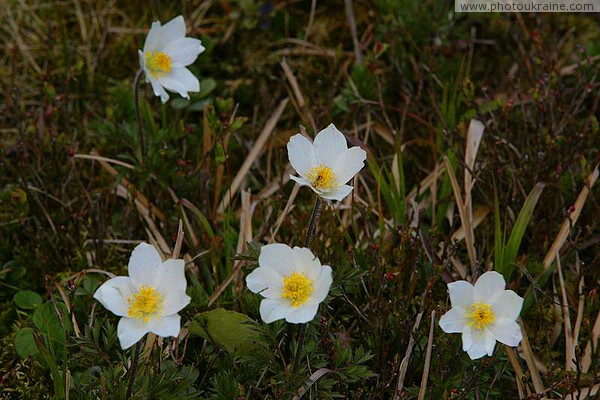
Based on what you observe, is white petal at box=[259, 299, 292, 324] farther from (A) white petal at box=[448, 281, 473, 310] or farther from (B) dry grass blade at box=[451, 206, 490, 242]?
(B) dry grass blade at box=[451, 206, 490, 242]

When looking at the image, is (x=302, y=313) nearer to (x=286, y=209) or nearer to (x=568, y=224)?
(x=286, y=209)

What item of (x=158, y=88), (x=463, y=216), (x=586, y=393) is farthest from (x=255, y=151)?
(x=586, y=393)

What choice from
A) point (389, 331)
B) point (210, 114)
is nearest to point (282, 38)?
point (210, 114)

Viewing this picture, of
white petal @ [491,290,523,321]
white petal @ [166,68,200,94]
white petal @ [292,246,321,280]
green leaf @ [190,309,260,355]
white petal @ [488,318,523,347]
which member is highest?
white petal @ [166,68,200,94]

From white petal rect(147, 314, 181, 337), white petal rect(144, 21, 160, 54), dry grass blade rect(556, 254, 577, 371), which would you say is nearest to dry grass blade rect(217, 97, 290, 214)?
white petal rect(144, 21, 160, 54)

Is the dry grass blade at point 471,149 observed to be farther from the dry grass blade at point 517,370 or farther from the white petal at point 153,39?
the white petal at point 153,39

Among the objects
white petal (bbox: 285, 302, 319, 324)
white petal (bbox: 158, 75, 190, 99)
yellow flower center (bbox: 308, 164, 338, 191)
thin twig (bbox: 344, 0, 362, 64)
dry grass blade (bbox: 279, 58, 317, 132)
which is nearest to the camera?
white petal (bbox: 285, 302, 319, 324)

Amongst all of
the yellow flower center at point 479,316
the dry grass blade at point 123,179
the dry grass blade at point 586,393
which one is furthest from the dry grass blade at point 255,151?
the dry grass blade at point 586,393
